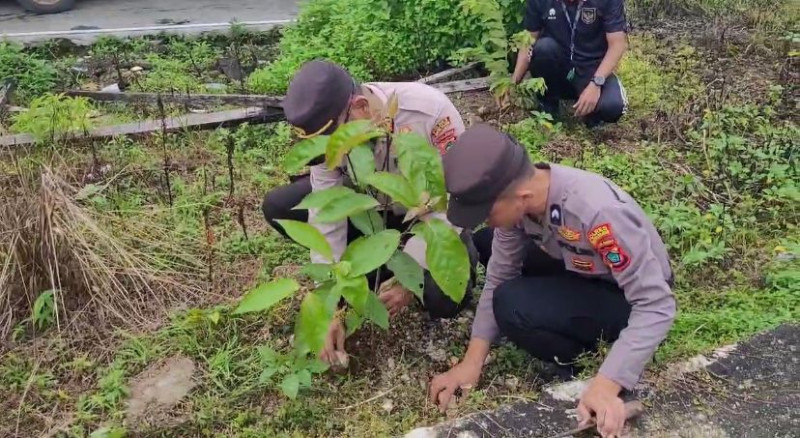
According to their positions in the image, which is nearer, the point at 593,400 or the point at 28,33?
the point at 593,400

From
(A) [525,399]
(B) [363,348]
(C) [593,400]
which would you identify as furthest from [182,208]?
(C) [593,400]

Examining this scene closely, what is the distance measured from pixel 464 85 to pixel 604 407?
3100mm

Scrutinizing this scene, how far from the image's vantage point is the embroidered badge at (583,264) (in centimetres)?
239

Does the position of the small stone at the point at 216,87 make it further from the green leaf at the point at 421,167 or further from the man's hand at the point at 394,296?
the green leaf at the point at 421,167

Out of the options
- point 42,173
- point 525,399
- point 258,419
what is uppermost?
point 42,173

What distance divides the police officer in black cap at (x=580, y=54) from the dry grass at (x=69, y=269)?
2.33 metres

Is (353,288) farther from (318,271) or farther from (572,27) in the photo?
(572,27)

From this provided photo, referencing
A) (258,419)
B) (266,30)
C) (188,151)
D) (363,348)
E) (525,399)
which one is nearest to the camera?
(525,399)

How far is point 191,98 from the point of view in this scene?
4.65m

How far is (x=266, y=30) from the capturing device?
6.67 metres

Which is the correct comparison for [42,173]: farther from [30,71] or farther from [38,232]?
[30,71]

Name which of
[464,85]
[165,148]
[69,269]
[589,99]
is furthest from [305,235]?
[464,85]

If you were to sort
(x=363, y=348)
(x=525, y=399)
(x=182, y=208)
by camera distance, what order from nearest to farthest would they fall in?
(x=525, y=399)
(x=363, y=348)
(x=182, y=208)

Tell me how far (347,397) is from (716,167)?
7.67 ft
